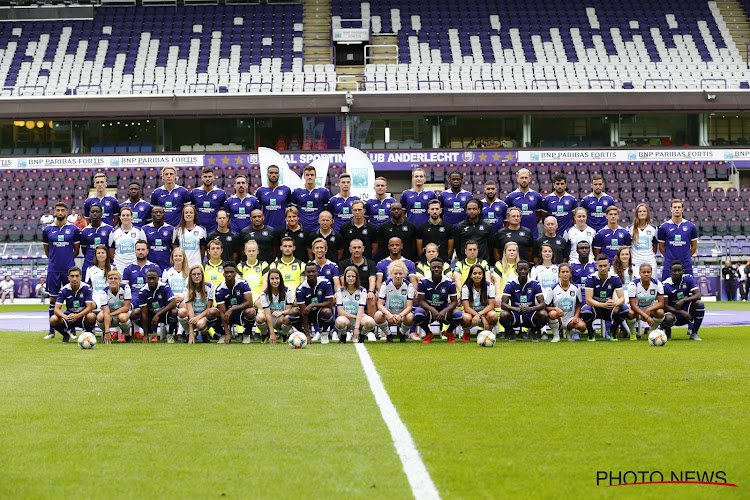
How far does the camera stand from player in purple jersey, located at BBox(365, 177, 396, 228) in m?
14.1

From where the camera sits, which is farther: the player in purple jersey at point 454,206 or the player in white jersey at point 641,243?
the player in purple jersey at point 454,206

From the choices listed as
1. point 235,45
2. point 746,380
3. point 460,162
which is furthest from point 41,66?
point 746,380

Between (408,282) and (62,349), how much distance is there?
4.74m

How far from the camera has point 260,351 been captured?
448 inches

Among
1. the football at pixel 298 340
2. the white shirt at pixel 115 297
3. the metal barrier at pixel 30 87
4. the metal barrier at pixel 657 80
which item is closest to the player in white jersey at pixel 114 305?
the white shirt at pixel 115 297

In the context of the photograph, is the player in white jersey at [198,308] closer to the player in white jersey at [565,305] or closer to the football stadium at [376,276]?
the football stadium at [376,276]

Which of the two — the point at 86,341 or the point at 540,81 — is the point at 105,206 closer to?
→ the point at 86,341

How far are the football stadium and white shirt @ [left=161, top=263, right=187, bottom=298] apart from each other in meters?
0.03

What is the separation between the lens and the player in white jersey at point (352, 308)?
12508mm

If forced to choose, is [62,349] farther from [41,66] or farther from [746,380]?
[41,66]

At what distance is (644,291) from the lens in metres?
13.1

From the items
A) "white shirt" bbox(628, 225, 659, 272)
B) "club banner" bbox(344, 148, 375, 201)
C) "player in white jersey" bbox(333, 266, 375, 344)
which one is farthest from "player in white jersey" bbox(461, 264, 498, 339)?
"club banner" bbox(344, 148, 375, 201)

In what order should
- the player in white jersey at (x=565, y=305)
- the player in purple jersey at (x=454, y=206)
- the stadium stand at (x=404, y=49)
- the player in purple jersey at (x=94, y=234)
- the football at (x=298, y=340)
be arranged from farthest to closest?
the stadium stand at (x=404, y=49)
the player in purple jersey at (x=454, y=206)
the player in purple jersey at (x=94, y=234)
the player in white jersey at (x=565, y=305)
the football at (x=298, y=340)

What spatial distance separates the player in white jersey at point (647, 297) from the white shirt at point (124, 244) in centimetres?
742
